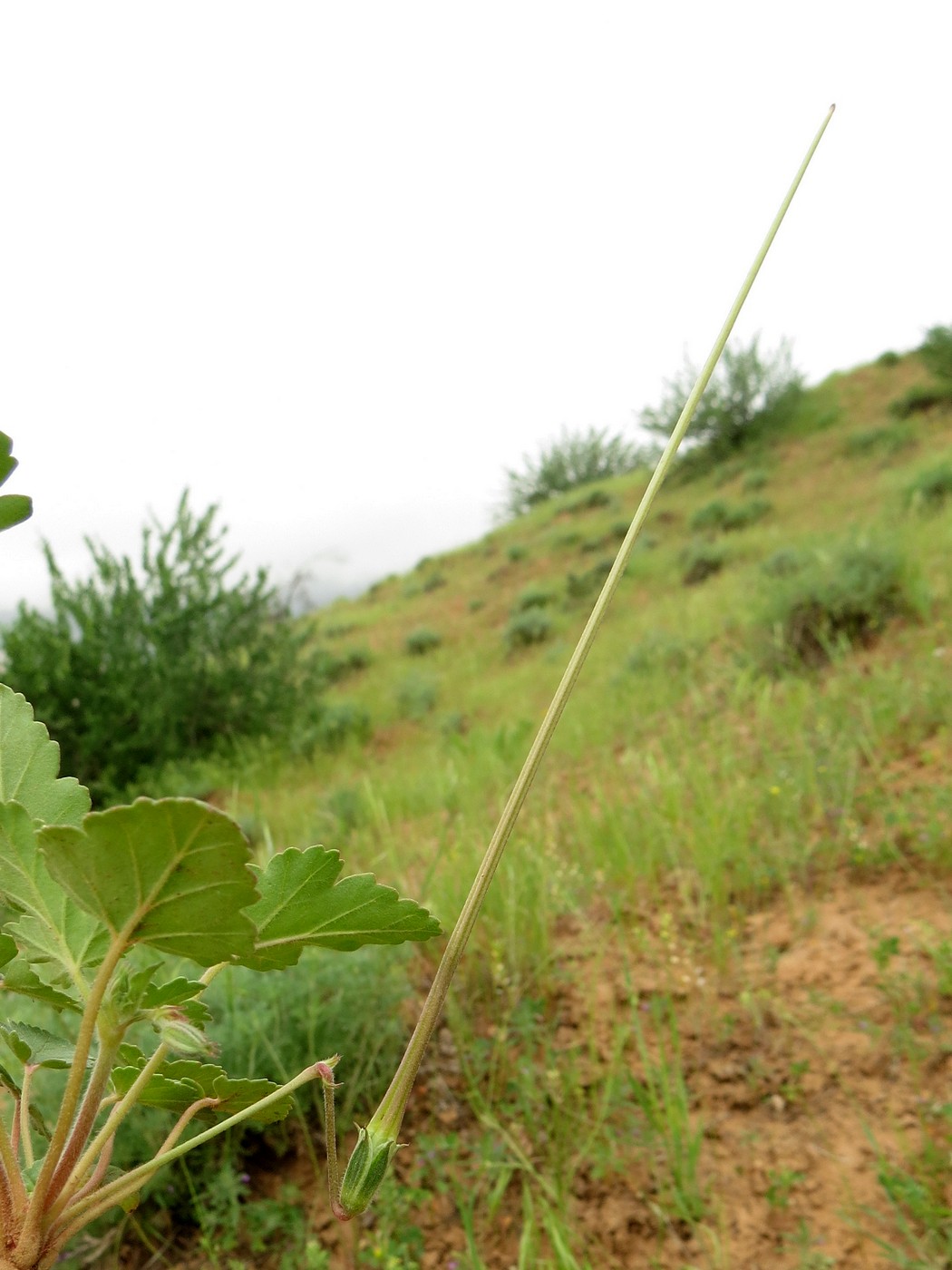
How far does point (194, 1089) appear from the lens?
0.32 meters

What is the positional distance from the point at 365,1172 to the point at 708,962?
1563 mm

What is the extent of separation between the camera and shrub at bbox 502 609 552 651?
8055mm

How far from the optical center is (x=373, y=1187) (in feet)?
0.76

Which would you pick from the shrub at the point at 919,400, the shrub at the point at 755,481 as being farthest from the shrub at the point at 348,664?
the shrub at the point at 919,400

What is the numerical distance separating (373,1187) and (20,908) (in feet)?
0.56

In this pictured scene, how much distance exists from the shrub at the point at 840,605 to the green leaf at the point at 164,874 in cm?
316

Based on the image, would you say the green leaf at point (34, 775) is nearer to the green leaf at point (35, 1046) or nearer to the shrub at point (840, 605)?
the green leaf at point (35, 1046)

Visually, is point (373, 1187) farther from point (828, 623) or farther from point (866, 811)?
point (828, 623)

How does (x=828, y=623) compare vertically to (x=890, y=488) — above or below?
below

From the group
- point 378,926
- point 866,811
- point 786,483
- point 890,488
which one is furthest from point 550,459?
point 378,926

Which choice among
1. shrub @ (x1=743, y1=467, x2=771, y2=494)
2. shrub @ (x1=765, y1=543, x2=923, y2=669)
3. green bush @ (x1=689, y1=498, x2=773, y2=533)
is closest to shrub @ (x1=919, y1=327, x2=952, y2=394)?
shrub @ (x1=743, y1=467, x2=771, y2=494)

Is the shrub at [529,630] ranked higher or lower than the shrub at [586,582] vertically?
lower

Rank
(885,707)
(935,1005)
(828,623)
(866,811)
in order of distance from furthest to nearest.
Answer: (828,623), (885,707), (866,811), (935,1005)

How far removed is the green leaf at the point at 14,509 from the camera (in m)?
0.25
